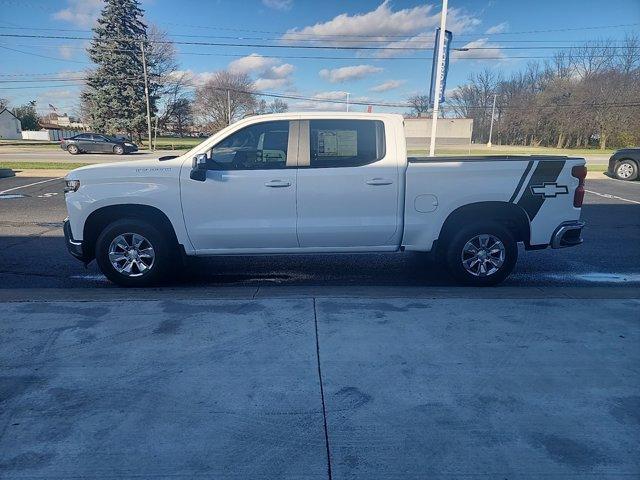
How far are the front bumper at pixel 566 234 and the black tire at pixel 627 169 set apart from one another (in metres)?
15.3

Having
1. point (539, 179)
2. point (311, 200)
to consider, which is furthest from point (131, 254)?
point (539, 179)

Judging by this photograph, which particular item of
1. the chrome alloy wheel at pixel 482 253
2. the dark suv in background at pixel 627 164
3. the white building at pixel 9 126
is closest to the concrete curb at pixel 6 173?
the chrome alloy wheel at pixel 482 253

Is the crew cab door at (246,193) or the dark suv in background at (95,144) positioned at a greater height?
the dark suv in background at (95,144)

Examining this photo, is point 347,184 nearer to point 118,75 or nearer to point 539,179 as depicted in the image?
point 539,179

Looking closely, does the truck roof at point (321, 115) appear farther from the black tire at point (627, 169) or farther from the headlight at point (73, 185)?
the black tire at point (627, 169)

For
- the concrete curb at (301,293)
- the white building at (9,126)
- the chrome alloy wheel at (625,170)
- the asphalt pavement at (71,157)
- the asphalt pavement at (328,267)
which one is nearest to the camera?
the concrete curb at (301,293)

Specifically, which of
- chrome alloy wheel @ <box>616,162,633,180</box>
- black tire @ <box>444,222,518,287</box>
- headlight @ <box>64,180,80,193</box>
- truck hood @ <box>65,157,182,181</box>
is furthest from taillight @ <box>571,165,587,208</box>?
chrome alloy wheel @ <box>616,162,633,180</box>

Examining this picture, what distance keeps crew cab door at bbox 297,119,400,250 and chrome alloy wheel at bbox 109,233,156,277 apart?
66.6 inches

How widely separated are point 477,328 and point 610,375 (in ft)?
3.18

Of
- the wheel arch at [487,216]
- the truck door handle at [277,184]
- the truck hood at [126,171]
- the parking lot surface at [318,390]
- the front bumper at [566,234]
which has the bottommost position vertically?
the parking lot surface at [318,390]

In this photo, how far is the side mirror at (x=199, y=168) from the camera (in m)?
4.69

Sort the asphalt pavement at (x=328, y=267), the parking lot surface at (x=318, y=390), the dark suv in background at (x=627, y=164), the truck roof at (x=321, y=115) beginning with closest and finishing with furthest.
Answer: the parking lot surface at (x=318, y=390) → the truck roof at (x=321, y=115) → the asphalt pavement at (x=328, y=267) → the dark suv in background at (x=627, y=164)

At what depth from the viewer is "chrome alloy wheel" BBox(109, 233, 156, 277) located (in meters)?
4.89

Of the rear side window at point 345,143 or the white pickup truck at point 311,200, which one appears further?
the rear side window at point 345,143
